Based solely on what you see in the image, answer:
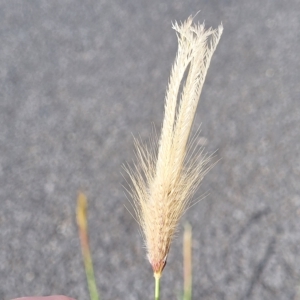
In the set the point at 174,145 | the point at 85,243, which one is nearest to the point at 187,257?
the point at 85,243

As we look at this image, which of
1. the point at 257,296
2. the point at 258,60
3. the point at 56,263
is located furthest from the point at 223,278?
the point at 258,60

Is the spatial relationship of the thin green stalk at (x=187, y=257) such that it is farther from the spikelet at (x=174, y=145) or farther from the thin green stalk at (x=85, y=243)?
the spikelet at (x=174, y=145)

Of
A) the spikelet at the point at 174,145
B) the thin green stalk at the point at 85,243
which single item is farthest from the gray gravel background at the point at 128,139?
the spikelet at the point at 174,145

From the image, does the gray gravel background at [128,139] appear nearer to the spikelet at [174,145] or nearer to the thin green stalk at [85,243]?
the thin green stalk at [85,243]

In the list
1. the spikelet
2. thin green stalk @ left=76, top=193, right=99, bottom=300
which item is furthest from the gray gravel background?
the spikelet

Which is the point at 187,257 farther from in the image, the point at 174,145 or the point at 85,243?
the point at 174,145

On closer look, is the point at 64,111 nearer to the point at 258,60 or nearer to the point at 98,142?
the point at 98,142

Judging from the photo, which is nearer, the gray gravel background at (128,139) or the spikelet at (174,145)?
the spikelet at (174,145)

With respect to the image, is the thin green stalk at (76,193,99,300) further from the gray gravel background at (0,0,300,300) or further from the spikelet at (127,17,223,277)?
the spikelet at (127,17,223,277)
